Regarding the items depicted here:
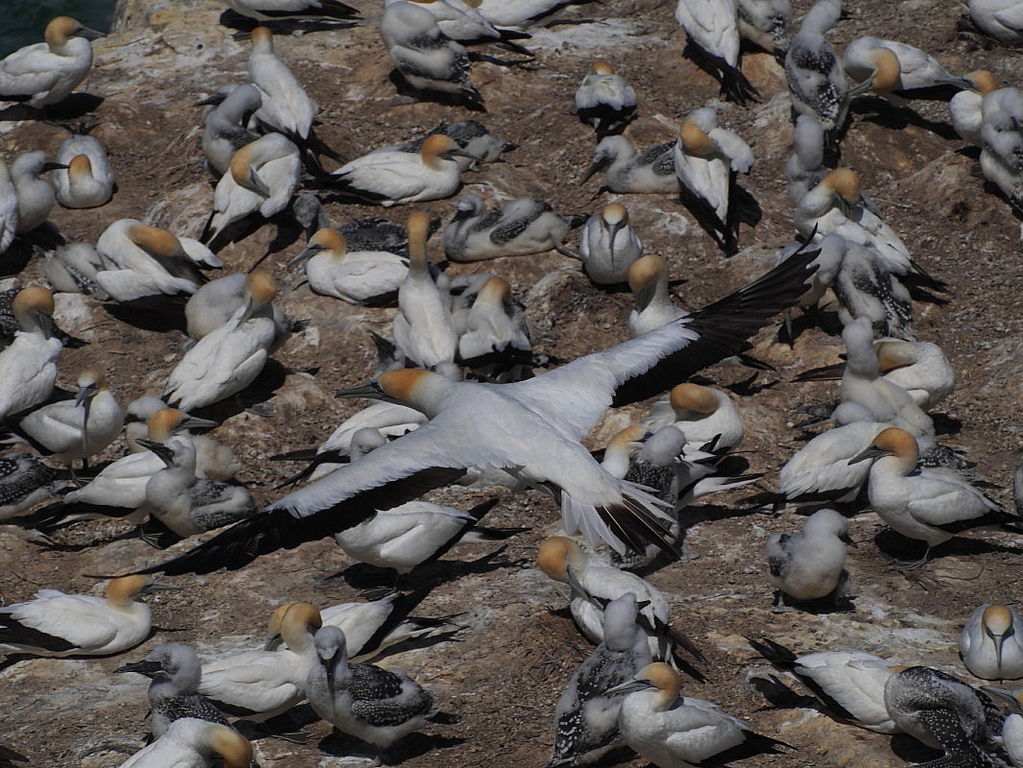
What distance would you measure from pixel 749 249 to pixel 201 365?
4.04m

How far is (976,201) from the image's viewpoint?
1125cm

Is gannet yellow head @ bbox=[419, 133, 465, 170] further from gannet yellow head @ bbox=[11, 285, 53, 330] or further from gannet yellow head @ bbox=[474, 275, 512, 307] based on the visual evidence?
gannet yellow head @ bbox=[11, 285, 53, 330]

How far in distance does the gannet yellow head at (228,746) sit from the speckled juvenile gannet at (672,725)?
149 cm

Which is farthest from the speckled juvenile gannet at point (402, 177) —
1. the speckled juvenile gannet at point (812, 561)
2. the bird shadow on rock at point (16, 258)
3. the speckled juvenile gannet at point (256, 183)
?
the speckled juvenile gannet at point (812, 561)

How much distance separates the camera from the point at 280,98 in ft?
39.9

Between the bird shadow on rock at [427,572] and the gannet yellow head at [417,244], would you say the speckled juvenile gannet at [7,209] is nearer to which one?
the gannet yellow head at [417,244]

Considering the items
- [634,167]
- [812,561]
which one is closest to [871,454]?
[812,561]

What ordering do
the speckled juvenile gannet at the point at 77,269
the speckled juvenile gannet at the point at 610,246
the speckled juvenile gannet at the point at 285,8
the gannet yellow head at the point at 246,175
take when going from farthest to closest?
the speckled juvenile gannet at the point at 285,8, the gannet yellow head at the point at 246,175, the speckled juvenile gannet at the point at 77,269, the speckled juvenile gannet at the point at 610,246

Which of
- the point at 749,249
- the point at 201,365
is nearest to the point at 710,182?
the point at 749,249

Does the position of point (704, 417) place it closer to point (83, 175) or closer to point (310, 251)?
point (310, 251)

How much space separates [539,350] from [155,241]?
287 cm

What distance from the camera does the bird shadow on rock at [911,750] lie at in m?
5.85

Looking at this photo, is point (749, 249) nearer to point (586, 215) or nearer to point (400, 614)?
point (586, 215)

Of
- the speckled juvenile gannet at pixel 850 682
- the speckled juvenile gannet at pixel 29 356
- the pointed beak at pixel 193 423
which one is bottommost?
the speckled juvenile gannet at pixel 29 356
